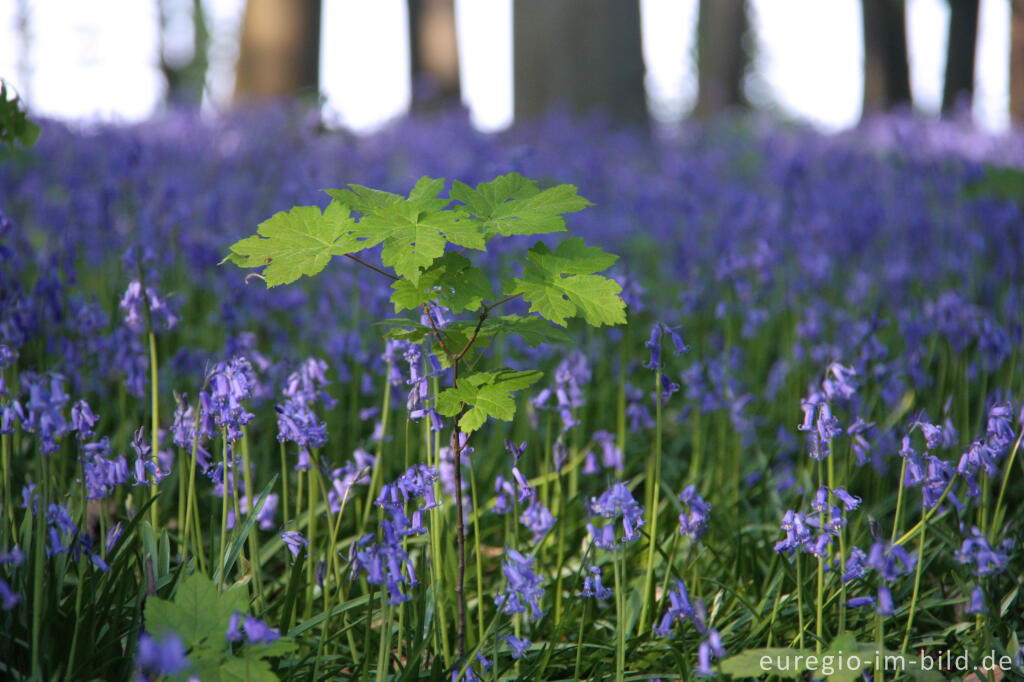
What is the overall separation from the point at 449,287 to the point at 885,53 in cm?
1393

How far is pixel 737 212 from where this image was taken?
17.1 feet

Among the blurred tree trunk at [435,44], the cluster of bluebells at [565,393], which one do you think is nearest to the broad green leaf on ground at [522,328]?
the cluster of bluebells at [565,393]

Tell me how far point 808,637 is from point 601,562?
2.03ft

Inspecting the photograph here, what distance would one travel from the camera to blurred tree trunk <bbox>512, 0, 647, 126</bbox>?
9.11 m

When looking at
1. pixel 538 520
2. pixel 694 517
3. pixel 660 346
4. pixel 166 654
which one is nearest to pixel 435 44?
pixel 538 520

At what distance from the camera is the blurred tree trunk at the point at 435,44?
1298cm

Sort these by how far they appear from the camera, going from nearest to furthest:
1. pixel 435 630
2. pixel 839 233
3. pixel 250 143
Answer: pixel 435 630 → pixel 839 233 → pixel 250 143

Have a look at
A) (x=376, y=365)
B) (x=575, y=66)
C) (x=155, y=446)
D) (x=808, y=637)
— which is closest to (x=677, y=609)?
(x=808, y=637)

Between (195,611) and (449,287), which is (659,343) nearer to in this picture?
(449,287)

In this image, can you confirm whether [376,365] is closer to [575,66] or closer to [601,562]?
[601,562]

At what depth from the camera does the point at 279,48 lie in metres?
9.97

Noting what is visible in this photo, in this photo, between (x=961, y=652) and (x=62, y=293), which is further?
(x=62, y=293)

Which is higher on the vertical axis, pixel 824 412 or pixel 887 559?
pixel 824 412

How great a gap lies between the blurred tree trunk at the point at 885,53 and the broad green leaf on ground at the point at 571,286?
13.3 m
